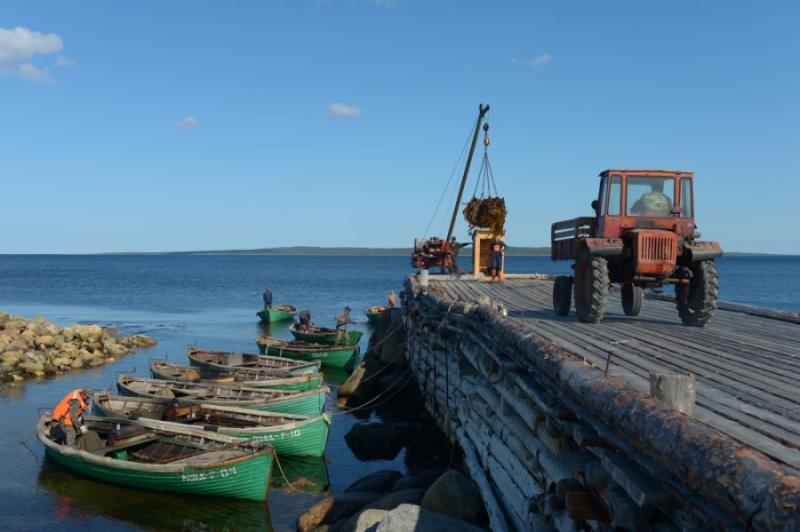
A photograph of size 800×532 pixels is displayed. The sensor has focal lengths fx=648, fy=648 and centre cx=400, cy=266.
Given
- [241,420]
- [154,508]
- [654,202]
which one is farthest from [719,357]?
[241,420]

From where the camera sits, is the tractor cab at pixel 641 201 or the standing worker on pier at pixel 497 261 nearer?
the tractor cab at pixel 641 201

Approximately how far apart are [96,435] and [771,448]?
51.5ft

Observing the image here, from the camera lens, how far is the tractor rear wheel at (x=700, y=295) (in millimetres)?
11664

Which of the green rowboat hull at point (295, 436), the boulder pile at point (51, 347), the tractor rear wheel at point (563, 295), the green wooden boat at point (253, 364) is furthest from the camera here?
the boulder pile at point (51, 347)

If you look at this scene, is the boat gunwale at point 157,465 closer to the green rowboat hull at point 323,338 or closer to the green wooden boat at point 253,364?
the green wooden boat at point 253,364

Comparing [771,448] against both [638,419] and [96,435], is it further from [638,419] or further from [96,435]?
[96,435]

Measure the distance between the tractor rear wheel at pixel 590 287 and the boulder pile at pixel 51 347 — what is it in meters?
24.6

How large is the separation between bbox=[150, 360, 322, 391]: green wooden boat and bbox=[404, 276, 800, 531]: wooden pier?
774 cm

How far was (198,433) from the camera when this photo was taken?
15.7m

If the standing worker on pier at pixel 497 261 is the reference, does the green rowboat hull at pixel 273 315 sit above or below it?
below

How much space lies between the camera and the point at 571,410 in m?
6.43

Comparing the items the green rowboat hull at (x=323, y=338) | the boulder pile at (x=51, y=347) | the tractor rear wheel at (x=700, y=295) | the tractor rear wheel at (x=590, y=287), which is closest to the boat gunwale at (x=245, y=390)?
the tractor rear wheel at (x=590, y=287)

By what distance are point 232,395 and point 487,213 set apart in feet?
37.8

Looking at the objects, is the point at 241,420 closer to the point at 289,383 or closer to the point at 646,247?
the point at 289,383
